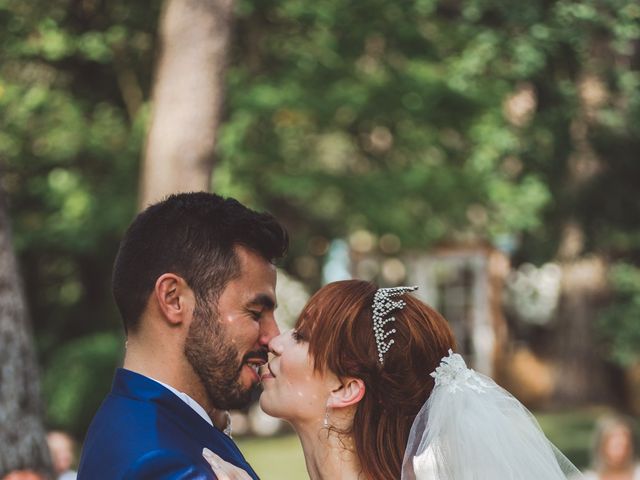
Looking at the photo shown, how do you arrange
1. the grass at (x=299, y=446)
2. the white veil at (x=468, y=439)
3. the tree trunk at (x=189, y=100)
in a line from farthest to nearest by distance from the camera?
the grass at (x=299, y=446), the tree trunk at (x=189, y=100), the white veil at (x=468, y=439)

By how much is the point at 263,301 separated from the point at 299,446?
38.2ft

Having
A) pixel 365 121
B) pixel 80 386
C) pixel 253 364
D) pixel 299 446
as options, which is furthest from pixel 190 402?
pixel 299 446

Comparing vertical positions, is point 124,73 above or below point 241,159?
above

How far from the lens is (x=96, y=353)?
13414 millimetres

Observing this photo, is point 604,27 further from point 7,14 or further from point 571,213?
point 7,14

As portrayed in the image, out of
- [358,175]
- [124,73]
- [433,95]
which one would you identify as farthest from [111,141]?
[433,95]

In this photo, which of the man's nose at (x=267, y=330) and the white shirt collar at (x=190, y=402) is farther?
the man's nose at (x=267, y=330)

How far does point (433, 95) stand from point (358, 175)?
149cm

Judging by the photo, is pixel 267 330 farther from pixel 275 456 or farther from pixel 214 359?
pixel 275 456

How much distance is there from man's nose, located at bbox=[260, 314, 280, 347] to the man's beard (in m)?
0.13

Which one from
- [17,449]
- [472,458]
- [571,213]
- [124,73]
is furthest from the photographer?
[124,73]

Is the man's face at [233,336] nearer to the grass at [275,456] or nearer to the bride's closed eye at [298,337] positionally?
the bride's closed eye at [298,337]

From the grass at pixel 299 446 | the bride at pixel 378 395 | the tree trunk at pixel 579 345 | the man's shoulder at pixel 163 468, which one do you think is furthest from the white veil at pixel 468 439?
the tree trunk at pixel 579 345

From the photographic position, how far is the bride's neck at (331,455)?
317 centimetres
